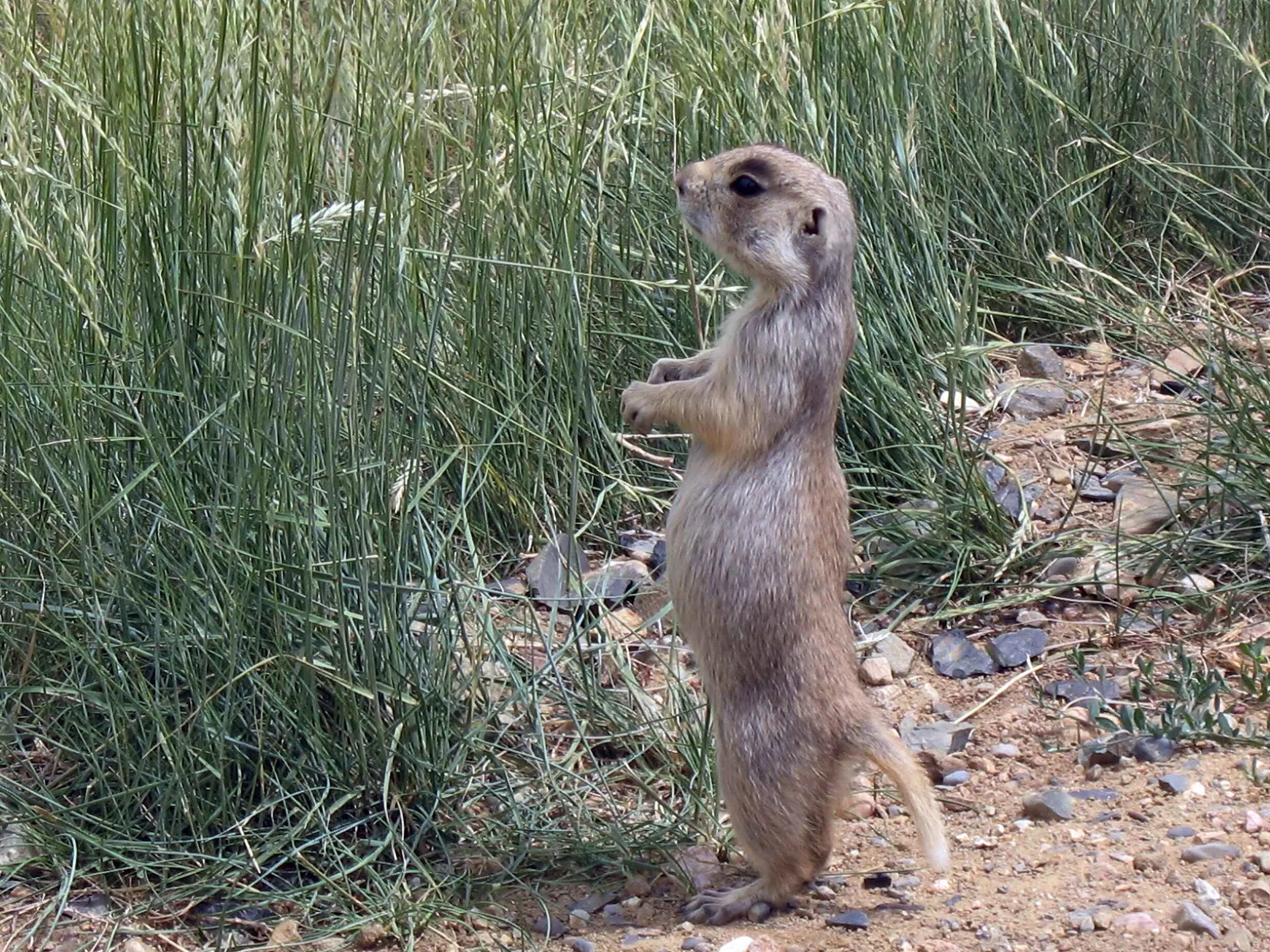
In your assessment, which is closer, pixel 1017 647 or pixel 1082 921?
pixel 1082 921

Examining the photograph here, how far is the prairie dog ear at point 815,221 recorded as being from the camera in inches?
140

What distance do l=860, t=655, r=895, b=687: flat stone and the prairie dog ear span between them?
1.34 metres

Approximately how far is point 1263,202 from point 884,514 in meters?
2.31

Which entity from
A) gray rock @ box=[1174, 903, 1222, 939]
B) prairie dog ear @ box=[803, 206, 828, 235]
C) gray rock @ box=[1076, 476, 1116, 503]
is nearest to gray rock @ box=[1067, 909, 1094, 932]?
gray rock @ box=[1174, 903, 1222, 939]

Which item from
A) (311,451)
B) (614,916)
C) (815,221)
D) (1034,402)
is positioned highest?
(815,221)

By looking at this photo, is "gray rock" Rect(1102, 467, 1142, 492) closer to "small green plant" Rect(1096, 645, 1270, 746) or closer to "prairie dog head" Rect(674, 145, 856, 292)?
"small green plant" Rect(1096, 645, 1270, 746)

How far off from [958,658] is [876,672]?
240 mm

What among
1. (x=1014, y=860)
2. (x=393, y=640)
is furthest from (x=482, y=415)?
(x=1014, y=860)

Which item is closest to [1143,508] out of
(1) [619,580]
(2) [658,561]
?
(2) [658,561]

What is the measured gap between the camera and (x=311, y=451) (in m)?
3.16

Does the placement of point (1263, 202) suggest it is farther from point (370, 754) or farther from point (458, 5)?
point (370, 754)

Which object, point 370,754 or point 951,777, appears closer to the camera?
point 370,754

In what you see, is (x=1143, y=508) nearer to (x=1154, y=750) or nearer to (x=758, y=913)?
(x=1154, y=750)

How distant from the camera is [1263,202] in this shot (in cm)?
598
